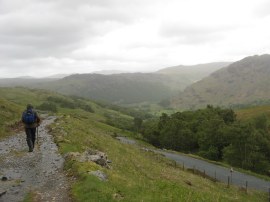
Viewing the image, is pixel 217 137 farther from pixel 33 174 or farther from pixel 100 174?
pixel 33 174

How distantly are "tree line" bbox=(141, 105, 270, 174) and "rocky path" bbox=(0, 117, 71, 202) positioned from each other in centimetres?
9517

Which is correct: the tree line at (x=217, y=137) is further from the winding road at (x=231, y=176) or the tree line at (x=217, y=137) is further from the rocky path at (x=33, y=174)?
the rocky path at (x=33, y=174)

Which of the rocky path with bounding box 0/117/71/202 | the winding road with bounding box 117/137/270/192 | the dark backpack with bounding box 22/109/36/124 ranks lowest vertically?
the winding road with bounding box 117/137/270/192

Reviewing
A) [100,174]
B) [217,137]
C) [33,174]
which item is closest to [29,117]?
[33,174]

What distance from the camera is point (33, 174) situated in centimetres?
2933

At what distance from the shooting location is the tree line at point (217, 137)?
12506 cm

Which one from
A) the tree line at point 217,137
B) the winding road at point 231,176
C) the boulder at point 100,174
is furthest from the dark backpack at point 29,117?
the tree line at point 217,137

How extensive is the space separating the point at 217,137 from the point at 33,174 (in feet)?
395

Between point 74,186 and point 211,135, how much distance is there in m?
124

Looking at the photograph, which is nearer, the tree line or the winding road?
the winding road

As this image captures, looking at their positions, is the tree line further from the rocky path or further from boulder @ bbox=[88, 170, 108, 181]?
boulder @ bbox=[88, 170, 108, 181]

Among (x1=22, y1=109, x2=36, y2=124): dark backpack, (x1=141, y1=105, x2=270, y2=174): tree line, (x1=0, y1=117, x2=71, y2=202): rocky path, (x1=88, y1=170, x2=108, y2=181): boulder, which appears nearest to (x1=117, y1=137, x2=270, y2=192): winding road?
(x1=141, y1=105, x2=270, y2=174): tree line

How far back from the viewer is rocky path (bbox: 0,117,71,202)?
23.4 metres

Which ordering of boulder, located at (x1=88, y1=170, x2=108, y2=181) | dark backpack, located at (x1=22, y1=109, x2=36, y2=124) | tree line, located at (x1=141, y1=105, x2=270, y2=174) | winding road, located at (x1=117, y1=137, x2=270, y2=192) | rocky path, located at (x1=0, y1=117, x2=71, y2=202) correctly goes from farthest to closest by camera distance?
tree line, located at (x1=141, y1=105, x2=270, y2=174), winding road, located at (x1=117, y1=137, x2=270, y2=192), dark backpack, located at (x1=22, y1=109, x2=36, y2=124), boulder, located at (x1=88, y1=170, x2=108, y2=181), rocky path, located at (x1=0, y1=117, x2=71, y2=202)
